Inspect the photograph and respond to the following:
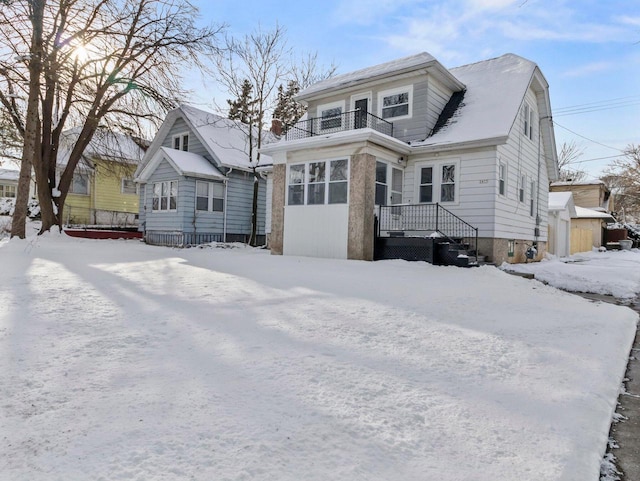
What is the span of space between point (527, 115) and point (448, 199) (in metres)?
5.26

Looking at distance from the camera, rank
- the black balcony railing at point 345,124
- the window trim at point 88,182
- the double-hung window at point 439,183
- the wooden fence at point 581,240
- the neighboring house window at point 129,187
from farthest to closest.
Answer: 1. the neighboring house window at point 129,187
2. the window trim at point 88,182
3. the wooden fence at point 581,240
4. the black balcony railing at point 345,124
5. the double-hung window at point 439,183

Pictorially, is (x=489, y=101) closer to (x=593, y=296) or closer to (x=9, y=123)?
(x=593, y=296)

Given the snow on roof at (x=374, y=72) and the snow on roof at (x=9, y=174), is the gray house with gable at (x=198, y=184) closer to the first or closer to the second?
the snow on roof at (x=374, y=72)

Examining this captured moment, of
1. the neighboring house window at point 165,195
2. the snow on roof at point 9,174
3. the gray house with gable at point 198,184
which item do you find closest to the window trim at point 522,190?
the gray house with gable at point 198,184

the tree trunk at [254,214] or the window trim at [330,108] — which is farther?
the tree trunk at [254,214]

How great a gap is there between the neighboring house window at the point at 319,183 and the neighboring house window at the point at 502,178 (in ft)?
15.5

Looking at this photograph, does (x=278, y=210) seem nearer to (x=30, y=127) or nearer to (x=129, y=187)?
(x=30, y=127)

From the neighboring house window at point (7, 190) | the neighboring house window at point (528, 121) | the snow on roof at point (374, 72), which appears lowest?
the neighboring house window at point (7, 190)

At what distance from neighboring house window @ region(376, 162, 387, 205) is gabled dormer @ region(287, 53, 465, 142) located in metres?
1.77

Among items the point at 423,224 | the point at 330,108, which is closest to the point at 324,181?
the point at 423,224

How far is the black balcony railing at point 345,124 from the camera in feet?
45.2

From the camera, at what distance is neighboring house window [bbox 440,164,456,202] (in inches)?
495

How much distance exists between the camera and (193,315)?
14.0ft

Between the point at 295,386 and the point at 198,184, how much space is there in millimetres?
17107
